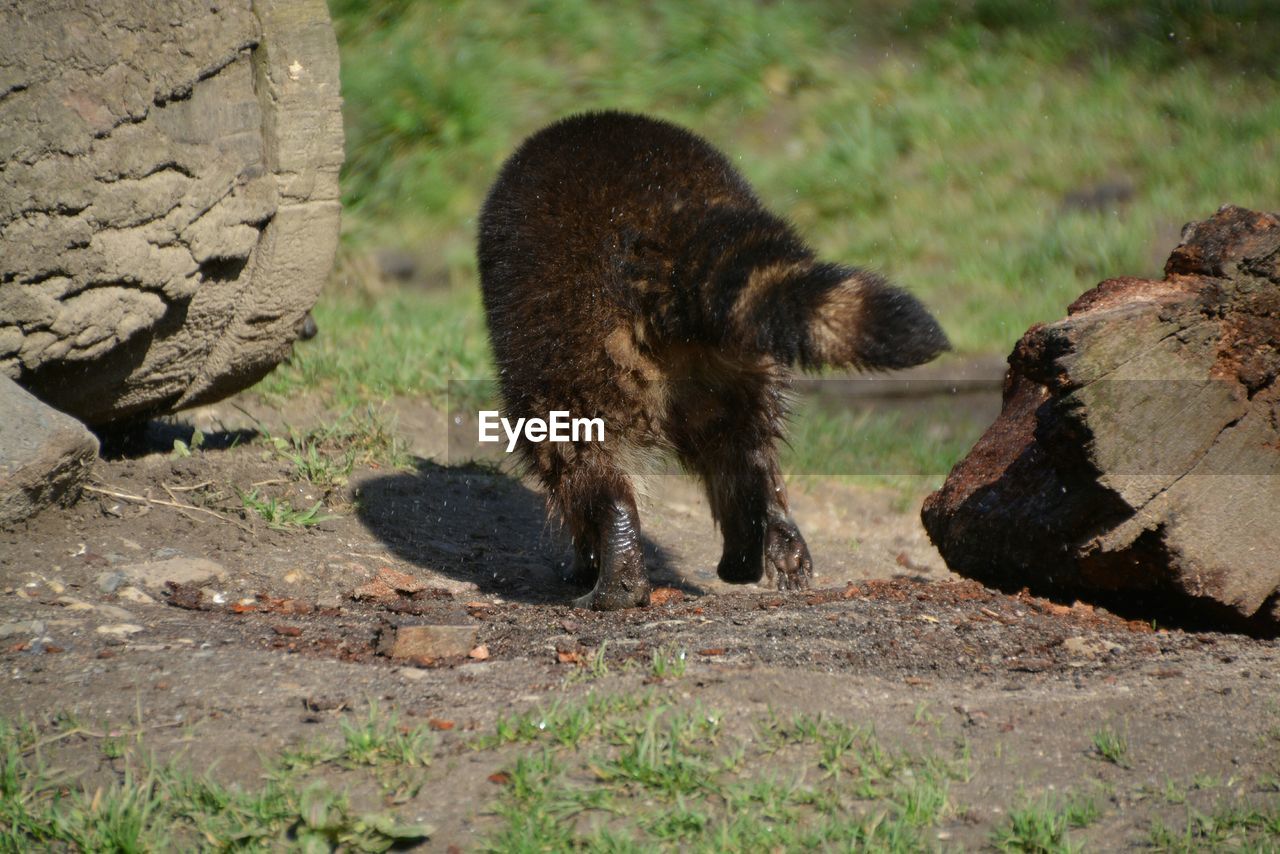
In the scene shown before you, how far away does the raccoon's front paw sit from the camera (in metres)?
4.82

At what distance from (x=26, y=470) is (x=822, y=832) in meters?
2.51

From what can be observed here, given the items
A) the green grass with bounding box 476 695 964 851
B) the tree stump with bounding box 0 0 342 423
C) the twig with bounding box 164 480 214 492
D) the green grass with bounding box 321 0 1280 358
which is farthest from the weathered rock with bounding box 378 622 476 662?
the green grass with bounding box 321 0 1280 358

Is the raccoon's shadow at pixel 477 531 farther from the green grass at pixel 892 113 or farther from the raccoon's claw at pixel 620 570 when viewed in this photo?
the green grass at pixel 892 113

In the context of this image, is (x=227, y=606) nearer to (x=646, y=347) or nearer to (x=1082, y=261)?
(x=646, y=347)

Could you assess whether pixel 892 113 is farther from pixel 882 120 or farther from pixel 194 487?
pixel 194 487

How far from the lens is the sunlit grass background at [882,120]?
944cm

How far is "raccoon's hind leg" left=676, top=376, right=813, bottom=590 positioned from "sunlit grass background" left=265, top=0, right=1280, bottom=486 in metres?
3.72

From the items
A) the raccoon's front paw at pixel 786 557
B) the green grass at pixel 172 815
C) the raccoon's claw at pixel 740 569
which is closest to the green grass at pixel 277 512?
the raccoon's claw at pixel 740 569

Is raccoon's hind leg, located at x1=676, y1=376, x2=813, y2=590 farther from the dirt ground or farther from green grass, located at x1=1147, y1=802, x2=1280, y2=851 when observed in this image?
green grass, located at x1=1147, y1=802, x2=1280, y2=851

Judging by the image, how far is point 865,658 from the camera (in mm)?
3576

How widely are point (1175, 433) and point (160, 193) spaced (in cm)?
319

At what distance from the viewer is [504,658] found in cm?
356

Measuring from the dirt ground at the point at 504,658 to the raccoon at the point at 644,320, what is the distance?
30 cm

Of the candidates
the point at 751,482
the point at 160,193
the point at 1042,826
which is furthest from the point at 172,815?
the point at 751,482
